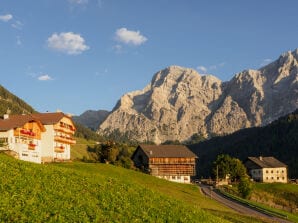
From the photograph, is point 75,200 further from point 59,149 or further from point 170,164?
point 170,164

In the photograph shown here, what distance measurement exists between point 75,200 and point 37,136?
6418 cm

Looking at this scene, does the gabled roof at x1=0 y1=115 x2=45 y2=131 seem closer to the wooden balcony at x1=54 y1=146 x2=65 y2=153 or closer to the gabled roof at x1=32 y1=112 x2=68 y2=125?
the gabled roof at x1=32 y1=112 x2=68 y2=125

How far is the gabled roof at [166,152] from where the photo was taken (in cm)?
14175

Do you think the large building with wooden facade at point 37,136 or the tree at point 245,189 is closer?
the large building with wooden facade at point 37,136

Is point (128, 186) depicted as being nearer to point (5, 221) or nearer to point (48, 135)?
point (5, 221)

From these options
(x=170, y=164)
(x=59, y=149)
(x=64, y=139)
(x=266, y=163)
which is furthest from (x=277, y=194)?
(x=59, y=149)

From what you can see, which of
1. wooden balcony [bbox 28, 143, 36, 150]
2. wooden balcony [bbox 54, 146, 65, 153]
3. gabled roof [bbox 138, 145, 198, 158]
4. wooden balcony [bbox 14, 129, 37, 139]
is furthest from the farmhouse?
wooden balcony [bbox 14, 129, 37, 139]

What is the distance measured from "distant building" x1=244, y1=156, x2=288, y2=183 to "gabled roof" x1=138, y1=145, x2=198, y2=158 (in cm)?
4839

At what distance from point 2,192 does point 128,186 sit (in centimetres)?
1342

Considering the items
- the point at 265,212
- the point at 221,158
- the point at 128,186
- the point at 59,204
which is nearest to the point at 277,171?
the point at 221,158

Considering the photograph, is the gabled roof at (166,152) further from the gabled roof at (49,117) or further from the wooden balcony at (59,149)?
the gabled roof at (49,117)

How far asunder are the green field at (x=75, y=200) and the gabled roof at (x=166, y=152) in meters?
101

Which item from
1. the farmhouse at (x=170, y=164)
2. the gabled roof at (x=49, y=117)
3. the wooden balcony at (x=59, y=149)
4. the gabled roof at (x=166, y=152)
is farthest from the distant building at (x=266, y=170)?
the gabled roof at (x=49, y=117)

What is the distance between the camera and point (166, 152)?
5664 inches
